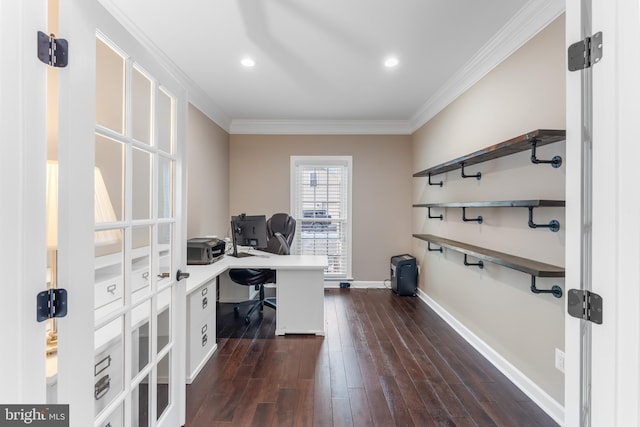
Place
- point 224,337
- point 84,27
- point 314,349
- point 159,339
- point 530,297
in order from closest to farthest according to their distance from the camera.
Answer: point 84,27 → point 159,339 → point 530,297 → point 314,349 → point 224,337

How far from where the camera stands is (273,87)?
3291 millimetres

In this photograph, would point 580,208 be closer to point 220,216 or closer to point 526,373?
point 526,373

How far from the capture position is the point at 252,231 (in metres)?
3.27

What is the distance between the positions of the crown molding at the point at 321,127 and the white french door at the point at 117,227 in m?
3.01

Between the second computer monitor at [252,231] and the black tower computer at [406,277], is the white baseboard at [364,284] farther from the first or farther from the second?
the second computer monitor at [252,231]

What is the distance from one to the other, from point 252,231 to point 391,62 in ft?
7.44

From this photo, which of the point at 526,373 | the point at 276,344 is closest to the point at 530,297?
the point at 526,373

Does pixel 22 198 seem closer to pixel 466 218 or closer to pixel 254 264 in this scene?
pixel 254 264

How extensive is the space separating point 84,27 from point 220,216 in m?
3.46

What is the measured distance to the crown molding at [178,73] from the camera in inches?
80.7

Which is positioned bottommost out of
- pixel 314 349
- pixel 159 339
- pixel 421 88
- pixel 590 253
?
pixel 314 349

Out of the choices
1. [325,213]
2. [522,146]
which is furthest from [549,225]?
[325,213]

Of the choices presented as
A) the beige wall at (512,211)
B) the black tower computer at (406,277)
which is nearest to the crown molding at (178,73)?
the beige wall at (512,211)

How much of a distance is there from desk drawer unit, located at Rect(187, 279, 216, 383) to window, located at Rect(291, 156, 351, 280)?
2283 millimetres
